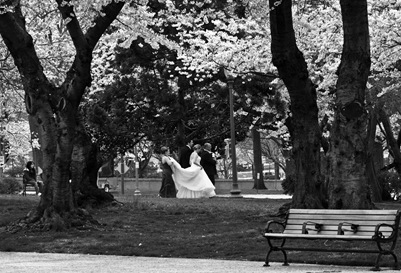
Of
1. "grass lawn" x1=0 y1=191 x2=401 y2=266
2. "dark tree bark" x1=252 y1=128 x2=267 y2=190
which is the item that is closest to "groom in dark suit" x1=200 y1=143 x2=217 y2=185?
"grass lawn" x1=0 y1=191 x2=401 y2=266

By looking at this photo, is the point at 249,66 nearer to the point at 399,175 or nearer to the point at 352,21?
the point at 399,175

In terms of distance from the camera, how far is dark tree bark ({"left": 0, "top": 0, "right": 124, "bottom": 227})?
1889 centimetres

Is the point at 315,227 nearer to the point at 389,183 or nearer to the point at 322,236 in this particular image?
the point at 322,236

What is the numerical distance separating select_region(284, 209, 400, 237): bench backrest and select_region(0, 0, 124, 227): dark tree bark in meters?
6.85

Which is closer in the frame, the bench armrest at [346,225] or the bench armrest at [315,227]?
the bench armrest at [346,225]

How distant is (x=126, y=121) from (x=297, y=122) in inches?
821

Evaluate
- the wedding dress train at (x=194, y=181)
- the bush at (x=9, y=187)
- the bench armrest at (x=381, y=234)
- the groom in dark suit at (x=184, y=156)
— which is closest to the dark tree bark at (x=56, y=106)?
the bench armrest at (x=381, y=234)

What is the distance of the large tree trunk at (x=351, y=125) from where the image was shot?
15531 mm

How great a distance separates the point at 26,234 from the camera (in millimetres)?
18141

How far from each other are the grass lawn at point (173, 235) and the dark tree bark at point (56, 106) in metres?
0.90

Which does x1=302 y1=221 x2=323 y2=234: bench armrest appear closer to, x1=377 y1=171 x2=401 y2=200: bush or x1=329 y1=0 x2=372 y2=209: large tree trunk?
x1=329 y1=0 x2=372 y2=209: large tree trunk

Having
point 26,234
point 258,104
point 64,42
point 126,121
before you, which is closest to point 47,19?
point 64,42

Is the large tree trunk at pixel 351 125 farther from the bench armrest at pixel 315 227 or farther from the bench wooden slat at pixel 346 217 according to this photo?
the bench armrest at pixel 315 227

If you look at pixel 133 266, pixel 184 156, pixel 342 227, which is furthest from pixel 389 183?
pixel 133 266
